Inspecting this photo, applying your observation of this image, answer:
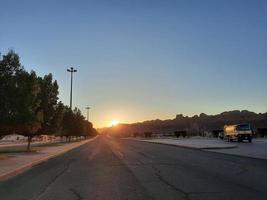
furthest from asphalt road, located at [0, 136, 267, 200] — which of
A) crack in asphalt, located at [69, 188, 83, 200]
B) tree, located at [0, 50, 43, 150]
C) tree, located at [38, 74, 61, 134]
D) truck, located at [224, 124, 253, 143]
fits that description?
truck, located at [224, 124, 253, 143]

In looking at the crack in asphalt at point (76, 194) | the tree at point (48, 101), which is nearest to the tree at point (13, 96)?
the tree at point (48, 101)

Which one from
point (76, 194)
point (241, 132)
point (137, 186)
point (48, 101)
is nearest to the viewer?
point (76, 194)

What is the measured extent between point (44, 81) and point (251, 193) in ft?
132

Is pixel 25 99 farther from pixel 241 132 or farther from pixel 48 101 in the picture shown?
pixel 241 132

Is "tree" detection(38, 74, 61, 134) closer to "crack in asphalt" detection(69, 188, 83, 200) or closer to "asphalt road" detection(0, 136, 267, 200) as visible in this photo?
"asphalt road" detection(0, 136, 267, 200)

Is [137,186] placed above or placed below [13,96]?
below

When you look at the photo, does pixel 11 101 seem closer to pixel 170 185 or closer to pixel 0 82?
Answer: pixel 0 82

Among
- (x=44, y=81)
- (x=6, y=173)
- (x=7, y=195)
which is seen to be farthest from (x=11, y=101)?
(x=7, y=195)

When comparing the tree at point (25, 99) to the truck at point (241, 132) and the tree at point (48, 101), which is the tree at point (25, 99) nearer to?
the tree at point (48, 101)

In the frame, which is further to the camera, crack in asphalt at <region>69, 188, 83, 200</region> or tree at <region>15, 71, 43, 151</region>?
tree at <region>15, 71, 43, 151</region>

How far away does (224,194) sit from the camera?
14180 millimetres

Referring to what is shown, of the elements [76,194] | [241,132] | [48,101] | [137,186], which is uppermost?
[48,101]

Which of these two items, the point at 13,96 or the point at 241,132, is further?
the point at 241,132

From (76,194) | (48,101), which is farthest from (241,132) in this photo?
(76,194)
